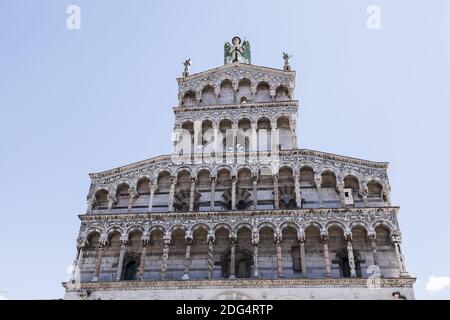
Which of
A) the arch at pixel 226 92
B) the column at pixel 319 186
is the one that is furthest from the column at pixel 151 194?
the column at pixel 319 186

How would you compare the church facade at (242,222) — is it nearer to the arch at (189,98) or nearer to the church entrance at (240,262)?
the church entrance at (240,262)

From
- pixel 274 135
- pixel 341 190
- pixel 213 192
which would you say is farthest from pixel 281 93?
pixel 213 192

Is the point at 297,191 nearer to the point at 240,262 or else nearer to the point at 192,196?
Result: the point at 240,262

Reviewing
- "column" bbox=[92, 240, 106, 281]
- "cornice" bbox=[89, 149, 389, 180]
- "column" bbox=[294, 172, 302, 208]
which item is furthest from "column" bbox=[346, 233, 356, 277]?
"column" bbox=[92, 240, 106, 281]

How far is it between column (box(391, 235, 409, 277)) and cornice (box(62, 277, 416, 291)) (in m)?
0.39

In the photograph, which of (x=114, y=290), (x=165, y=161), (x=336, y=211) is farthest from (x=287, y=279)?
(x=165, y=161)

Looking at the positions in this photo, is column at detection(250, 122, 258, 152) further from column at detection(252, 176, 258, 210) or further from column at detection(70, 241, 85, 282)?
column at detection(70, 241, 85, 282)

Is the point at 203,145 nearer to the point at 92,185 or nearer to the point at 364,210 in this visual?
the point at 92,185

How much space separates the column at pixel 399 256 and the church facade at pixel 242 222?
0.16ft

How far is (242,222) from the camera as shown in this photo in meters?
20.8

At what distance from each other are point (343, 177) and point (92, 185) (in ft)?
40.9

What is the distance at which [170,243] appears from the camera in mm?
21000

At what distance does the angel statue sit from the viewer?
30062mm

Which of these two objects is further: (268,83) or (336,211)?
(268,83)
